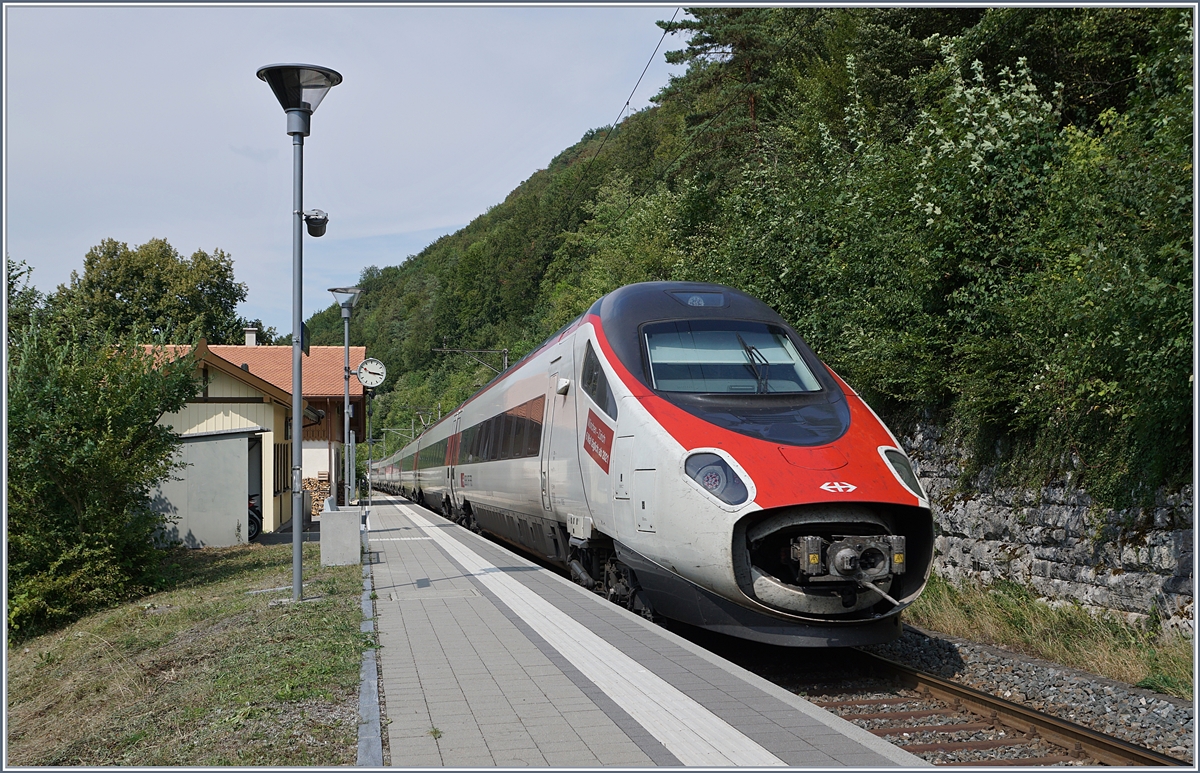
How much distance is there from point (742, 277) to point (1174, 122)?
10594 millimetres

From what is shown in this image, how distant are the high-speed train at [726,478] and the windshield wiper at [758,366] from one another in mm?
19

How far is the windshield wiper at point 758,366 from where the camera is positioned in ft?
27.0

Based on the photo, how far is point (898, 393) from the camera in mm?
13570

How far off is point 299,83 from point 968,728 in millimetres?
8824

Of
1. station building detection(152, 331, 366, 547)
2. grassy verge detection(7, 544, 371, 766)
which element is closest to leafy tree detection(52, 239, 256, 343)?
station building detection(152, 331, 366, 547)

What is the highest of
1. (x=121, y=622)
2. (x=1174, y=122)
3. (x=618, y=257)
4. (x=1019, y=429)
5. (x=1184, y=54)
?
(x=618, y=257)

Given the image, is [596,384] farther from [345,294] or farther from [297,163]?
[345,294]

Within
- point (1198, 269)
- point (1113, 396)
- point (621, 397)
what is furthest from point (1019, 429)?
point (621, 397)

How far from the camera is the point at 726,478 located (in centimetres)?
688

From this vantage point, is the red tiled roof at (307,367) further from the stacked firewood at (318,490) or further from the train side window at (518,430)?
the train side window at (518,430)

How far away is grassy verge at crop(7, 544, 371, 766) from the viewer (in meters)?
5.29

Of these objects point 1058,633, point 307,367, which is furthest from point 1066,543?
point 307,367

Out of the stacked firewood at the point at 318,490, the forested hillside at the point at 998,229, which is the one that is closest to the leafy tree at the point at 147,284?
the stacked firewood at the point at 318,490

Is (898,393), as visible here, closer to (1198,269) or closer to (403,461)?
(1198,269)
